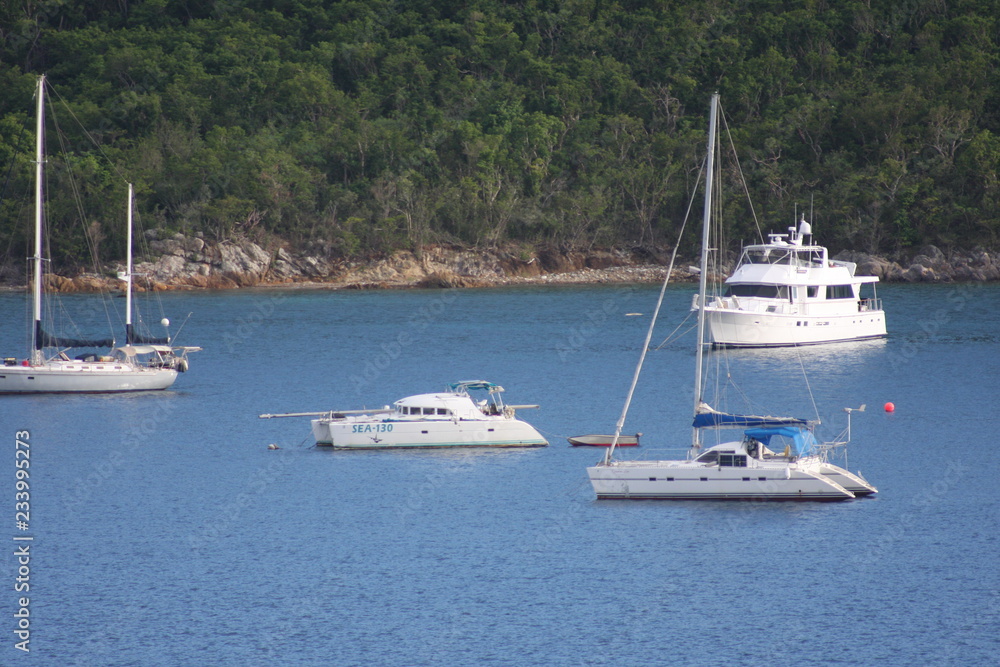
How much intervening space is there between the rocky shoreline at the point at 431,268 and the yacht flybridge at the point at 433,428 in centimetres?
6630

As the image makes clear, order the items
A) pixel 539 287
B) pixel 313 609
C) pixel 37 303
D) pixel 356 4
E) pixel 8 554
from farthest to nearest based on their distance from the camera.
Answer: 1. pixel 356 4
2. pixel 539 287
3. pixel 37 303
4. pixel 8 554
5. pixel 313 609

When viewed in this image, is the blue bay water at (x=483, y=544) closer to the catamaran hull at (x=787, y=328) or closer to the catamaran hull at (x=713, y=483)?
the catamaran hull at (x=713, y=483)

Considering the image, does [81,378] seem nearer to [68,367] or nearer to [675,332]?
[68,367]

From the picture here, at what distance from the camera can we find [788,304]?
70375 millimetres

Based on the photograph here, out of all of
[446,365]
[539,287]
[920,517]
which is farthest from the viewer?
[539,287]

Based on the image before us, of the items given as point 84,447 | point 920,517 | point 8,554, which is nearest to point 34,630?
point 8,554

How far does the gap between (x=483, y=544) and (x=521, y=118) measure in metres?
93.7

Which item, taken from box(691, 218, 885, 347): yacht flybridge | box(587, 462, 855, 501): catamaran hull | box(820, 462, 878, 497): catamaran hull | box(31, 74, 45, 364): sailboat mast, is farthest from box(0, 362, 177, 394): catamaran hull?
box(820, 462, 878, 497): catamaran hull

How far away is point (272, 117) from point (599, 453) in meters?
92.3

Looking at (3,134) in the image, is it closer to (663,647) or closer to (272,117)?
(272,117)

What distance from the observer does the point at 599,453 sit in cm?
4212

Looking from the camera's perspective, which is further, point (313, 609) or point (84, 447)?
point (84, 447)

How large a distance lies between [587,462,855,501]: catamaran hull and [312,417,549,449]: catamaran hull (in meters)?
7.77

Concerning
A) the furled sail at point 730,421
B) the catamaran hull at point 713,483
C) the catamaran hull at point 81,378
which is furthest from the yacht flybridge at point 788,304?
the catamaran hull at point 713,483
